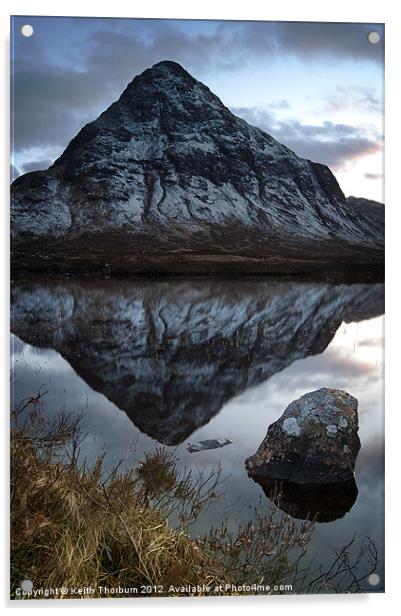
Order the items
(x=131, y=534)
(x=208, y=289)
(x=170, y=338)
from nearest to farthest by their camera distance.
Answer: (x=131, y=534)
(x=170, y=338)
(x=208, y=289)

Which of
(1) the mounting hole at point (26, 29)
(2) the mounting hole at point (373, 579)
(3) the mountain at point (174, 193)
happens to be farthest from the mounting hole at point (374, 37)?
(2) the mounting hole at point (373, 579)

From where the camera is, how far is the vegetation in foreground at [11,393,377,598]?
2.85 meters

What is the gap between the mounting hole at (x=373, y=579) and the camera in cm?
309

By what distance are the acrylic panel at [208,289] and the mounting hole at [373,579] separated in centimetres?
4

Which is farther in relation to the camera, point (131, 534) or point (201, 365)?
point (201, 365)

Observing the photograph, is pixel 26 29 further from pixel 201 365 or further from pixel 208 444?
pixel 208 444

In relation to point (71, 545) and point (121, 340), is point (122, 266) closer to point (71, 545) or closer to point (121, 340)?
point (121, 340)

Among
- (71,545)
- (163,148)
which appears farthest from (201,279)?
(71,545)

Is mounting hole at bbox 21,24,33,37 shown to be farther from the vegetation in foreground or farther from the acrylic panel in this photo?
the vegetation in foreground

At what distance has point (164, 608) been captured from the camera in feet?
9.73

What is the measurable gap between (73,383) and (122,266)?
0.63m

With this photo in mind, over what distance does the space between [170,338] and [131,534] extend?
0.92 meters
